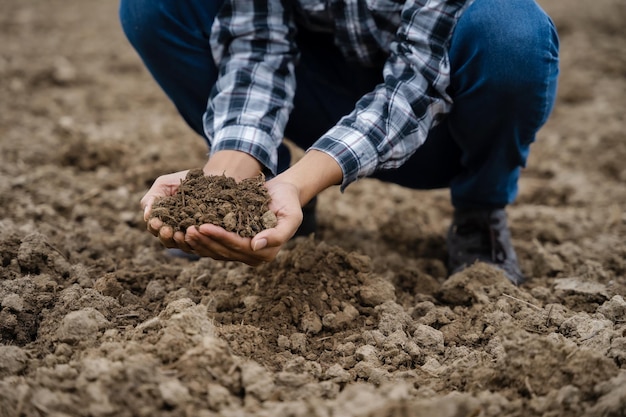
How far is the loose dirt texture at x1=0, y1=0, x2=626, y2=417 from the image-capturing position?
1.21 metres

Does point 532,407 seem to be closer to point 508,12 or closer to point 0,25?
point 508,12

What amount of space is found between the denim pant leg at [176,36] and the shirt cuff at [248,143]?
0.35 metres

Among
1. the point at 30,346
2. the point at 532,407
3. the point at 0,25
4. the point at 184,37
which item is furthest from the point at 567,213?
the point at 0,25

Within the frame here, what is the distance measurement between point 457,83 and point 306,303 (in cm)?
74

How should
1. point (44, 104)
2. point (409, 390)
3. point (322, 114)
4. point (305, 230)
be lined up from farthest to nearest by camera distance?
point (44, 104), point (305, 230), point (322, 114), point (409, 390)

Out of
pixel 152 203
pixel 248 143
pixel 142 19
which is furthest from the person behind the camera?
pixel 142 19

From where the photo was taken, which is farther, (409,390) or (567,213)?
(567,213)

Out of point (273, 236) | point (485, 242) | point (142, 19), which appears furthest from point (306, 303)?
point (142, 19)

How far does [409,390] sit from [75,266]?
1001mm

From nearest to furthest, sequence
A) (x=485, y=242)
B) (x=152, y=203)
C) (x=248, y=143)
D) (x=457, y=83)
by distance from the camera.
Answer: (x=152, y=203) < (x=248, y=143) < (x=457, y=83) < (x=485, y=242)

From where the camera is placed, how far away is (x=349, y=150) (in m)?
1.53

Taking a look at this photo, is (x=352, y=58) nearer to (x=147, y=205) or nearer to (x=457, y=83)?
(x=457, y=83)

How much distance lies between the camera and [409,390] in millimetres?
1299

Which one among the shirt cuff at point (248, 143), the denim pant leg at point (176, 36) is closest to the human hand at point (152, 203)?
the shirt cuff at point (248, 143)
